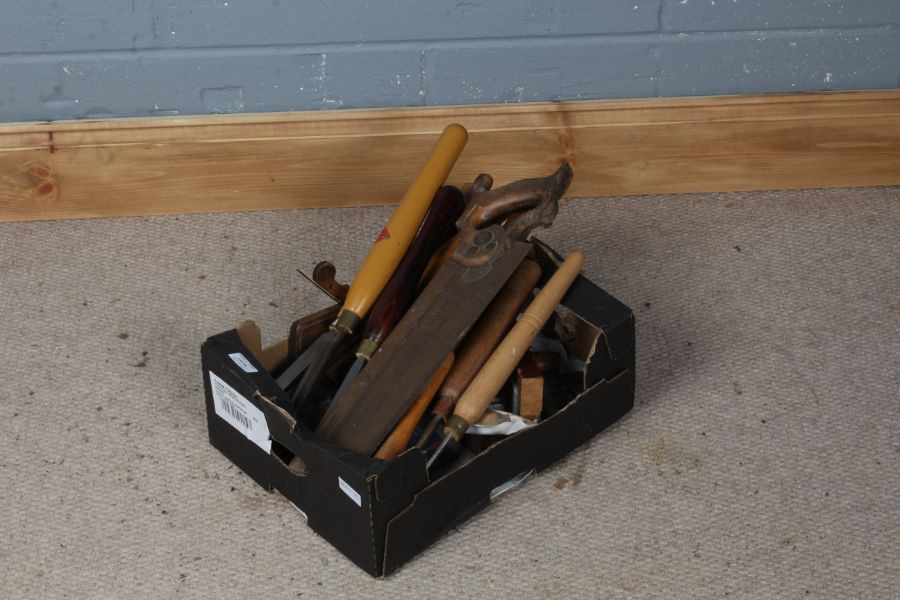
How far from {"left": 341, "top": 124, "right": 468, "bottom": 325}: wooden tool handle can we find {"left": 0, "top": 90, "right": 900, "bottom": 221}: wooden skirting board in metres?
0.28

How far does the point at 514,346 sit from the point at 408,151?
1.55 ft

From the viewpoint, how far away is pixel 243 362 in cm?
128

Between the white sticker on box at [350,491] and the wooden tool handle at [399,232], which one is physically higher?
the wooden tool handle at [399,232]

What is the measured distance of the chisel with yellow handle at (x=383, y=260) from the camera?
1.31 meters

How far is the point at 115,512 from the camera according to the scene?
51.9 inches

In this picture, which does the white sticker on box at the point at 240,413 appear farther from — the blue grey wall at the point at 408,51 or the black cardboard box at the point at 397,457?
the blue grey wall at the point at 408,51

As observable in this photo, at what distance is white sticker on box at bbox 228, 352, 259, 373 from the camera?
1275 mm

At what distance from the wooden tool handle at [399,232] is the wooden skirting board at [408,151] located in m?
0.28

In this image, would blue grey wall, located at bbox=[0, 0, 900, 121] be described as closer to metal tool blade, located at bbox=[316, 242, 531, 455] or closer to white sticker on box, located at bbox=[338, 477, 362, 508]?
metal tool blade, located at bbox=[316, 242, 531, 455]

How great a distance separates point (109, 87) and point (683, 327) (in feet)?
2.51

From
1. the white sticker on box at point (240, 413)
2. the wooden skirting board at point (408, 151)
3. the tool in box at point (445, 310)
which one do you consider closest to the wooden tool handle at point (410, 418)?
the tool in box at point (445, 310)

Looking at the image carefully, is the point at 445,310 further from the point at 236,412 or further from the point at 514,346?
the point at 236,412

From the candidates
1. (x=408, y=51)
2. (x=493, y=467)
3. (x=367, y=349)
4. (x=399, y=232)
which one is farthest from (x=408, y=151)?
(x=493, y=467)

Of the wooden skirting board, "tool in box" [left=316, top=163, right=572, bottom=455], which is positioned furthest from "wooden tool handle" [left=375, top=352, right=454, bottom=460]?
the wooden skirting board
